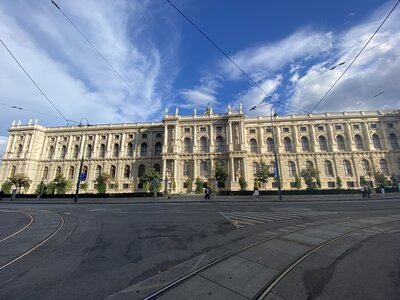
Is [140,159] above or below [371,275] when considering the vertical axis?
above

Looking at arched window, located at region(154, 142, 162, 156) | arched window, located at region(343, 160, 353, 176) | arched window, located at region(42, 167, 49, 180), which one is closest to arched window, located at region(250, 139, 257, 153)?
arched window, located at region(343, 160, 353, 176)

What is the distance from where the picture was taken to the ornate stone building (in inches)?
1769

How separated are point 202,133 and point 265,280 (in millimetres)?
46793

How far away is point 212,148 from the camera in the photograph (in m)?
47.6

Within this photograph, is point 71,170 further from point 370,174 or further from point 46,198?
point 370,174

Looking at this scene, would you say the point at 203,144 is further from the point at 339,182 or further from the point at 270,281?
the point at 270,281

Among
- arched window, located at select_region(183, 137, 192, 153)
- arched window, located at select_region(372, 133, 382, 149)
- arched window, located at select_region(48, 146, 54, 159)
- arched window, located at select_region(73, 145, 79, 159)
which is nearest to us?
arched window, located at select_region(372, 133, 382, 149)

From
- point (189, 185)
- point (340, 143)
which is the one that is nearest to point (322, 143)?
point (340, 143)

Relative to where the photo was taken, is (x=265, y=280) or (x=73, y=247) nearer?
(x=265, y=280)

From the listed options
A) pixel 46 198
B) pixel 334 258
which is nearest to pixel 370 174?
pixel 334 258

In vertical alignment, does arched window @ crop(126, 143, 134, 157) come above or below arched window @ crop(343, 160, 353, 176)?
above

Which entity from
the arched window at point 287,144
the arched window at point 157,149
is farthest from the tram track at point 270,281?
the arched window at point 157,149

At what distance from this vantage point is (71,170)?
52.9 m

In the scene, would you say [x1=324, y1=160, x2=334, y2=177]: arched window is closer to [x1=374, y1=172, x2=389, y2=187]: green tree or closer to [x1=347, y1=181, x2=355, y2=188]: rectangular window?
[x1=347, y1=181, x2=355, y2=188]: rectangular window
